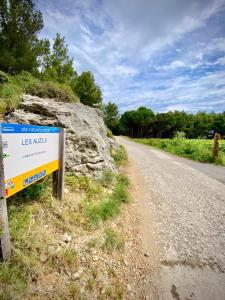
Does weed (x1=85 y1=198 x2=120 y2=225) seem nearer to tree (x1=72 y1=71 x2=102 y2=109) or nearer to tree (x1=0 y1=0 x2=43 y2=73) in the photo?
tree (x1=0 y1=0 x2=43 y2=73)

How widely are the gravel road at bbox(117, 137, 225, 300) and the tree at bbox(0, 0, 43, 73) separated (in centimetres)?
885

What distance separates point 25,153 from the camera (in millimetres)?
2086

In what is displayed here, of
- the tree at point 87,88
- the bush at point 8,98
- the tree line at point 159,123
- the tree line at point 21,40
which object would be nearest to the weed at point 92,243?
the bush at point 8,98

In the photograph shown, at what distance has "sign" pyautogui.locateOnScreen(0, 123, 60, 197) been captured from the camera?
1.81m

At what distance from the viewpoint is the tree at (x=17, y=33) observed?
809cm

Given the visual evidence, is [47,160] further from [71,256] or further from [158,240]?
[158,240]

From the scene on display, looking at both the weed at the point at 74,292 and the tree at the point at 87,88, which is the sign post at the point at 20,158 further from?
the tree at the point at 87,88

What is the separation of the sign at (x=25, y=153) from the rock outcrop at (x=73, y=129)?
1401mm

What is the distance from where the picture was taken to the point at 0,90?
4.61 metres

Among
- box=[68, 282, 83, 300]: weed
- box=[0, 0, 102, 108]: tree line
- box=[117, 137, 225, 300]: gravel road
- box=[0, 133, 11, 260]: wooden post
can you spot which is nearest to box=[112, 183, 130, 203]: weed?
box=[117, 137, 225, 300]: gravel road

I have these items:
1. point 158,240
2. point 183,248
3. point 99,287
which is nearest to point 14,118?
point 99,287

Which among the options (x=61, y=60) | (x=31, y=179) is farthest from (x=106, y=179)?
(x=61, y=60)

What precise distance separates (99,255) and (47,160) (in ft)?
5.60

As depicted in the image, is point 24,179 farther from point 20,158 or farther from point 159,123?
point 159,123
